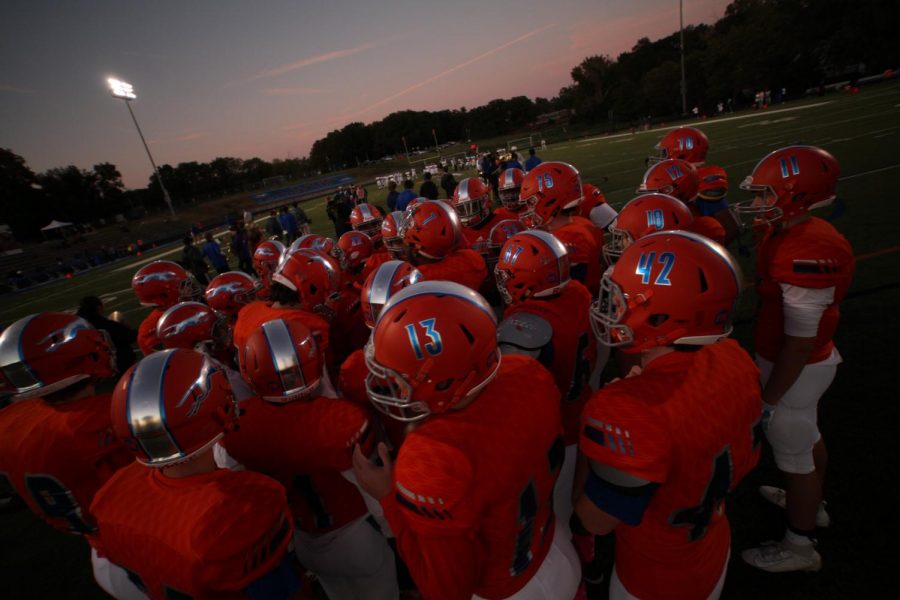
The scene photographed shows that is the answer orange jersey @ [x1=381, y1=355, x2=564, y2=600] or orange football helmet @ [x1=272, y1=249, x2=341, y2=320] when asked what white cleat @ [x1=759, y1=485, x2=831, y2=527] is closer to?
orange jersey @ [x1=381, y1=355, x2=564, y2=600]

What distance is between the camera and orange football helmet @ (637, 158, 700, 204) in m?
5.30

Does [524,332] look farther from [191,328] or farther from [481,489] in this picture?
[191,328]

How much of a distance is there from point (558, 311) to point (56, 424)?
3.52m

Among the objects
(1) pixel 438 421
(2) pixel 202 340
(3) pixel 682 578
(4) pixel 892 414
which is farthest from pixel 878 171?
(2) pixel 202 340

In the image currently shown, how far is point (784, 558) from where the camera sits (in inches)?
120

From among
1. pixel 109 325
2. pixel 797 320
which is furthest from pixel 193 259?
pixel 797 320

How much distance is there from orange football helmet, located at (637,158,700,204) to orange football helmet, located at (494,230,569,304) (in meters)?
2.89

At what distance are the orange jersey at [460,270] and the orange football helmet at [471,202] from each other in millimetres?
2170

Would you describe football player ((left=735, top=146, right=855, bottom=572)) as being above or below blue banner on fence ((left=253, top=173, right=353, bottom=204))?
below

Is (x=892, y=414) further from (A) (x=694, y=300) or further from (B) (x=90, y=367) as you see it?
(B) (x=90, y=367)

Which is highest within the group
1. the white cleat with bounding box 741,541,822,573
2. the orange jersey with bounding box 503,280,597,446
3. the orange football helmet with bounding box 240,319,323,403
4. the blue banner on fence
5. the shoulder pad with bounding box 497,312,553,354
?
the blue banner on fence

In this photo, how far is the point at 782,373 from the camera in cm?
278

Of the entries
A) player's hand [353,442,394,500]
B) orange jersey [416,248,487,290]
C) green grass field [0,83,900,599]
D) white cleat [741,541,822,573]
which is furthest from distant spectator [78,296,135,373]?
white cleat [741,541,822,573]

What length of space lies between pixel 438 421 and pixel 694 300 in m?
1.31
